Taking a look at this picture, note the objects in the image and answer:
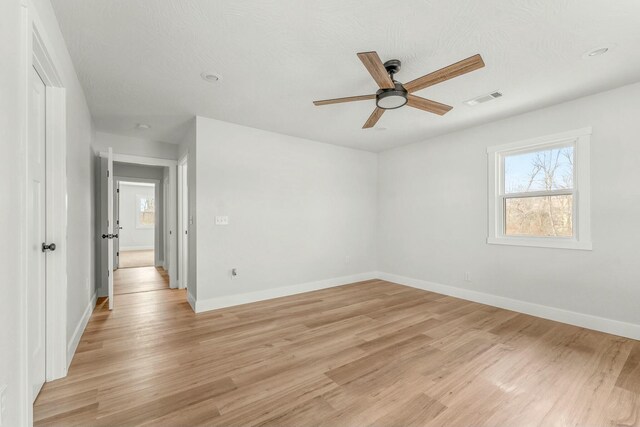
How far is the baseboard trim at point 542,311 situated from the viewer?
299 centimetres

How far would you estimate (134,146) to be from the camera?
4801mm

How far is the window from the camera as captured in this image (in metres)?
11.1

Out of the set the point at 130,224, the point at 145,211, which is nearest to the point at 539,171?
the point at 145,211

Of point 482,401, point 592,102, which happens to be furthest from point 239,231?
point 592,102

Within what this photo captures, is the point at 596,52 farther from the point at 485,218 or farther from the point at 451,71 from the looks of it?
the point at 485,218

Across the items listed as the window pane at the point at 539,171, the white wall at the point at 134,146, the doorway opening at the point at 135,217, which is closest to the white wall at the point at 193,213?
the white wall at the point at 134,146

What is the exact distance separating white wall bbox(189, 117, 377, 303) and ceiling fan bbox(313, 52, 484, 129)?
204 cm

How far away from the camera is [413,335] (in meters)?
3.02

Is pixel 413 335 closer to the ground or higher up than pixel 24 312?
closer to the ground

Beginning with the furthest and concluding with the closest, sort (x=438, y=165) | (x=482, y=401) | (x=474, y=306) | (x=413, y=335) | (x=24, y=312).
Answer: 1. (x=438, y=165)
2. (x=474, y=306)
3. (x=413, y=335)
4. (x=482, y=401)
5. (x=24, y=312)

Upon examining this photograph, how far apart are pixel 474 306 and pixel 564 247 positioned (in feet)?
4.32

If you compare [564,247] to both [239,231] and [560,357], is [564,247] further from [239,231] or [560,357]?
[239,231]

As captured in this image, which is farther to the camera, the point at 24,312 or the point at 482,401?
the point at 482,401

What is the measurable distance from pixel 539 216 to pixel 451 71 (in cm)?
270
